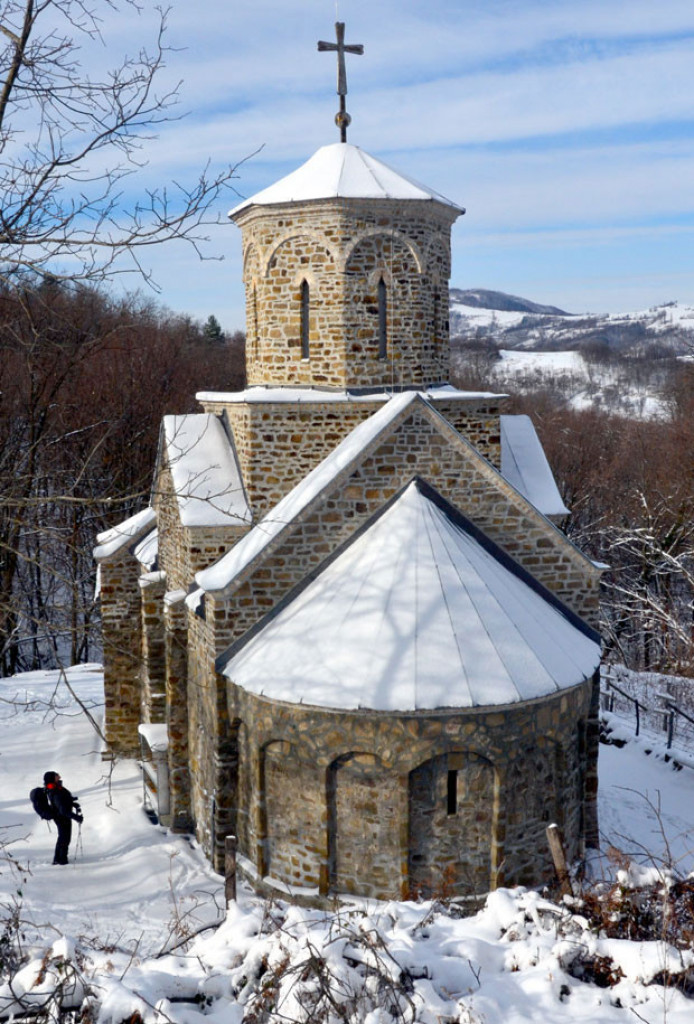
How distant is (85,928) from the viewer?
8.52 metres

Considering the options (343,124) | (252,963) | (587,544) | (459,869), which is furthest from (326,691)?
(587,544)

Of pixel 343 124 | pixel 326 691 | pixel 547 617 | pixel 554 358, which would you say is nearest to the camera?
pixel 326 691

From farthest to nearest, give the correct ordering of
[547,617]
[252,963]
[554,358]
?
[554,358]
[547,617]
[252,963]

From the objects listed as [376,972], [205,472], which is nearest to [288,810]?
[205,472]

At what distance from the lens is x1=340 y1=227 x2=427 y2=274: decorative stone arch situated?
35.9ft

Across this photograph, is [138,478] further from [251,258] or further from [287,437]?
[287,437]

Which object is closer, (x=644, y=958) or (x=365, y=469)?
(x=644, y=958)

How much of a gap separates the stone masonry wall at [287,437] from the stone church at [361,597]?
0.08 ft

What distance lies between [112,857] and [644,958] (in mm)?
7248

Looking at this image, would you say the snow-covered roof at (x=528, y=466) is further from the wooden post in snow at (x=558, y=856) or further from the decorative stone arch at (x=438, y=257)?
the wooden post in snow at (x=558, y=856)

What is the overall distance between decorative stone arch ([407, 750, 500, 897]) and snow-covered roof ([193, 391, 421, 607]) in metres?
2.79

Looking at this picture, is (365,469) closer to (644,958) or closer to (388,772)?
(388,772)

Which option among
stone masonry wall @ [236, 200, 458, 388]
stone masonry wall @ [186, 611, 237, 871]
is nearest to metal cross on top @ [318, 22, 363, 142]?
stone masonry wall @ [236, 200, 458, 388]

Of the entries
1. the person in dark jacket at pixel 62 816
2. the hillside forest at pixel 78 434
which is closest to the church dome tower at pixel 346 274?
the person in dark jacket at pixel 62 816
